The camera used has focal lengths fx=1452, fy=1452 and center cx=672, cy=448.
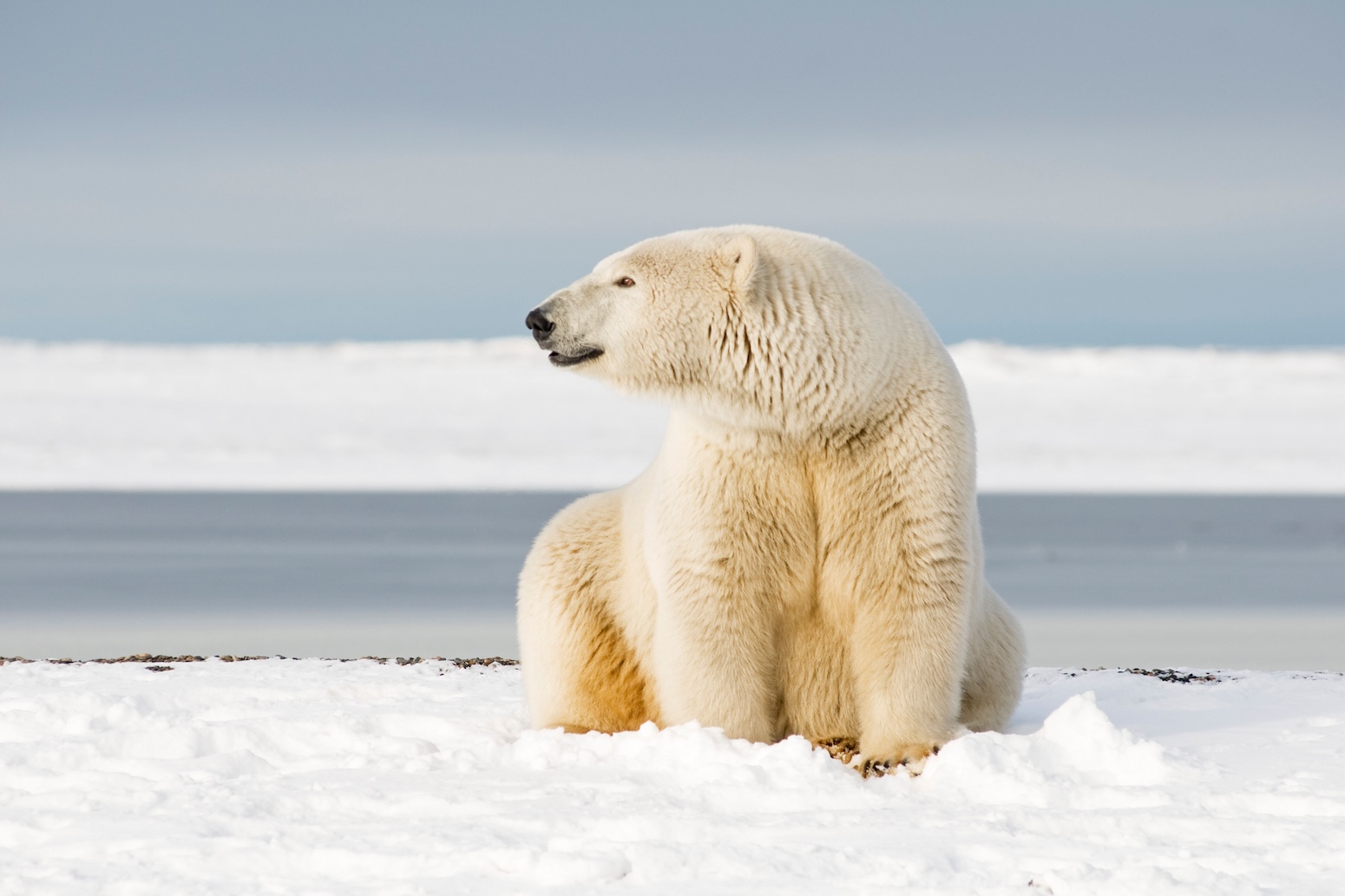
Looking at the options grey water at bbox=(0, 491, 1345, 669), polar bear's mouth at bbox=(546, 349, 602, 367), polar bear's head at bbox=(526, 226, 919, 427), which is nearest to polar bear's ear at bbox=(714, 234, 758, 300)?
polar bear's head at bbox=(526, 226, 919, 427)

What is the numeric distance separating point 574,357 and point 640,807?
1.42 m

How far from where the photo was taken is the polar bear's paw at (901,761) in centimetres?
406

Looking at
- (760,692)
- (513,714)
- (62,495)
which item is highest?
(760,692)

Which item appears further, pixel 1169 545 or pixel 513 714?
pixel 1169 545

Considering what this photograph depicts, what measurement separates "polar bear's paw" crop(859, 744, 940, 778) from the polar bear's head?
3.27 ft

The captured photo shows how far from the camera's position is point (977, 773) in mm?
3857

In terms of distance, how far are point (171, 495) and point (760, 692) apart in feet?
71.2

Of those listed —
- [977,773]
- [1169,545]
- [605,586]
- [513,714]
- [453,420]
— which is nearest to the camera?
[977,773]

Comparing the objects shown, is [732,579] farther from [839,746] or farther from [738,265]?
[738,265]

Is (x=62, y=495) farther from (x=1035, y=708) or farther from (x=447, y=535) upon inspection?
(x=1035, y=708)

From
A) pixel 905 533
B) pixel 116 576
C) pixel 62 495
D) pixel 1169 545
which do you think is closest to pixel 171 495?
pixel 62 495

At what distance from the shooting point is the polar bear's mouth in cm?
439

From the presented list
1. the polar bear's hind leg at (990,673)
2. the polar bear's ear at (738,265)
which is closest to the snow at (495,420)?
the polar bear's hind leg at (990,673)

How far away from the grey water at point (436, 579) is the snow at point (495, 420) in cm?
783
